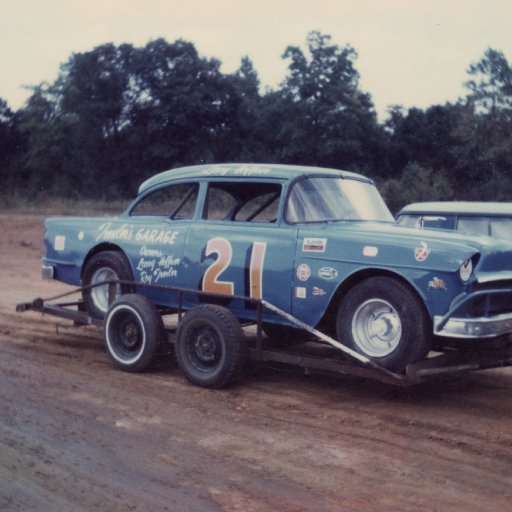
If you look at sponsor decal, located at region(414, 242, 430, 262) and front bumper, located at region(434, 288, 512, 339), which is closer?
front bumper, located at region(434, 288, 512, 339)

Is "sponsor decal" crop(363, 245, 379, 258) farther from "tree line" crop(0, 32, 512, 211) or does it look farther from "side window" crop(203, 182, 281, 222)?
"tree line" crop(0, 32, 512, 211)

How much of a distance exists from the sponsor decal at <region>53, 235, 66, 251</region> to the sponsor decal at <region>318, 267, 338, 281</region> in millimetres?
3441

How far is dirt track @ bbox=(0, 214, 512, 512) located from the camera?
4.70m

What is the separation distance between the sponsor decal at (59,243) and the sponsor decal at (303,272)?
3225 millimetres

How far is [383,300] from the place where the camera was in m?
6.54

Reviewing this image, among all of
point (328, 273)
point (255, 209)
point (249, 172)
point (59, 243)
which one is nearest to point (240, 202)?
point (255, 209)

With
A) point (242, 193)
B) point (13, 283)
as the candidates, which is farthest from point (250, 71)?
point (242, 193)

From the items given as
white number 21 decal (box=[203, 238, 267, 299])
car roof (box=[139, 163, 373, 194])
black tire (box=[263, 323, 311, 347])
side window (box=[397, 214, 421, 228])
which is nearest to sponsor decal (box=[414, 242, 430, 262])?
white number 21 decal (box=[203, 238, 267, 299])

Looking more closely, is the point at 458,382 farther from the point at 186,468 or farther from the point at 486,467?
the point at 186,468

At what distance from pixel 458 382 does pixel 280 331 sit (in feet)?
6.44

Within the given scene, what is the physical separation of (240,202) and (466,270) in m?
2.92

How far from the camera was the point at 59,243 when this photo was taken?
903 cm

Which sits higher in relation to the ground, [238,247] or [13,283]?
[238,247]

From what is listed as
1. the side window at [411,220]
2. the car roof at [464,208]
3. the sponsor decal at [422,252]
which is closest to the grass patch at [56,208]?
the side window at [411,220]
